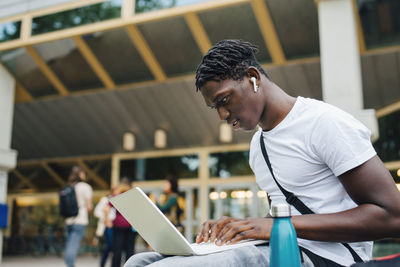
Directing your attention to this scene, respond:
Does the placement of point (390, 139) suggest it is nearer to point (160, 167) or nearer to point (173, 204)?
point (173, 204)

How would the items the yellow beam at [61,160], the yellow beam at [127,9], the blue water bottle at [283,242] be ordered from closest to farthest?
the blue water bottle at [283,242] < the yellow beam at [127,9] < the yellow beam at [61,160]

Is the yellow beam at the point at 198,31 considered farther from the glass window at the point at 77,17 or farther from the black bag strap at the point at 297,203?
the black bag strap at the point at 297,203

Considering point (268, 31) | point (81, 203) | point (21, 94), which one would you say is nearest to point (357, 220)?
point (81, 203)

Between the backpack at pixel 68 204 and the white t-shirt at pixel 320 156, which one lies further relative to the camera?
the backpack at pixel 68 204

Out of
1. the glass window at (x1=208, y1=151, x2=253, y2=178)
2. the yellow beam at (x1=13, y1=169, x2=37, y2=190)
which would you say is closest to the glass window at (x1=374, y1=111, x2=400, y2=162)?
the glass window at (x1=208, y1=151, x2=253, y2=178)

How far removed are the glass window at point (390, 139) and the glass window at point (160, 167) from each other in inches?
215

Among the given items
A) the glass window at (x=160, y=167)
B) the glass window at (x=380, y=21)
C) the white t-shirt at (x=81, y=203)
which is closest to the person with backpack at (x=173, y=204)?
the white t-shirt at (x=81, y=203)

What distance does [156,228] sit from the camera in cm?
145

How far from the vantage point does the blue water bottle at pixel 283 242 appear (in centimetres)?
120

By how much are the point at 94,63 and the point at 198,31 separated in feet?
8.97

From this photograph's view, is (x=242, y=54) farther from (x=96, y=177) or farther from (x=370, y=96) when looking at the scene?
(x=96, y=177)

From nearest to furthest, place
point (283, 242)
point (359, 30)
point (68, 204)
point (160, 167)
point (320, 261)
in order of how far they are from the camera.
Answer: point (283, 242)
point (320, 261)
point (68, 204)
point (359, 30)
point (160, 167)

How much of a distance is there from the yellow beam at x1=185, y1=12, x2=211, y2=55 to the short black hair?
6.77m

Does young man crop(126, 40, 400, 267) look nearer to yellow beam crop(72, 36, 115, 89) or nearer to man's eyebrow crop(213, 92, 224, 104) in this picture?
man's eyebrow crop(213, 92, 224, 104)
